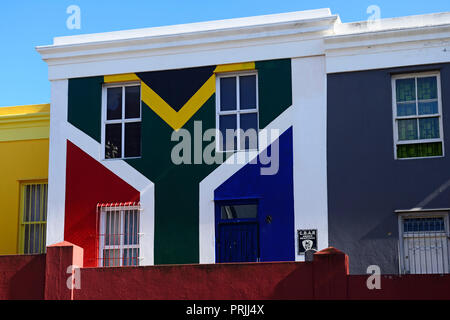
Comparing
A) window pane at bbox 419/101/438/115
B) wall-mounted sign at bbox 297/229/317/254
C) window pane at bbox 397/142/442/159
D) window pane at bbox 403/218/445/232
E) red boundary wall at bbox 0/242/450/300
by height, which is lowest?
red boundary wall at bbox 0/242/450/300

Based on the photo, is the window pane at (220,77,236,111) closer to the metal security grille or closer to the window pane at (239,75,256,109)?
the window pane at (239,75,256,109)

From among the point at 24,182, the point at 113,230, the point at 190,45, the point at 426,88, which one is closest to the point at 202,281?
the point at 113,230

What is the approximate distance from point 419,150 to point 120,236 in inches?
273

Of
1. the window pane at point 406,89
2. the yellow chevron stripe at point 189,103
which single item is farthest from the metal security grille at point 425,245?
the yellow chevron stripe at point 189,103

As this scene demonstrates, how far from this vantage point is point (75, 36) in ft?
60.5

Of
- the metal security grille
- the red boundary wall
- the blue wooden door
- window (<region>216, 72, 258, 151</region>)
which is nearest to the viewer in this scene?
the red boundary wall

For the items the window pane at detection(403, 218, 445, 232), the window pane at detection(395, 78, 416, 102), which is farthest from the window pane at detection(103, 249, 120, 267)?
the window pane at detection(395, 78, 416, 102)

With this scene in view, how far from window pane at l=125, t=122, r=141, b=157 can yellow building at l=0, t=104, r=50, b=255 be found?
9.05ft

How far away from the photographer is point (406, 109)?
1636 cm

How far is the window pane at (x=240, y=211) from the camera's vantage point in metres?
16.7

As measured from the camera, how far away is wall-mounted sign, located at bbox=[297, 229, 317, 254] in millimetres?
16141

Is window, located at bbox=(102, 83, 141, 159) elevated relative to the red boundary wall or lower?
elevated

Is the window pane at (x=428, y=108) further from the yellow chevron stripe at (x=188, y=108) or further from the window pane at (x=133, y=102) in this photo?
the window pane at (x=133, y=102)

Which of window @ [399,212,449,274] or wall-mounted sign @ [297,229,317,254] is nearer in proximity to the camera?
window @ [399,212,449,274]
